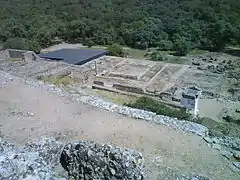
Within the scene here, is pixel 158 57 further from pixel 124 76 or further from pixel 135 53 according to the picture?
pixel 124 76

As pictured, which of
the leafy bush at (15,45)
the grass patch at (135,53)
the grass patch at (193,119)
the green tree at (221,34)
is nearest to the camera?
the grass patch at (193,119)

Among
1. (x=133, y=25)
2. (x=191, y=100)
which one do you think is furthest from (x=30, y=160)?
(x=133, y=25)

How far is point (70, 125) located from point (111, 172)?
3.62 meters

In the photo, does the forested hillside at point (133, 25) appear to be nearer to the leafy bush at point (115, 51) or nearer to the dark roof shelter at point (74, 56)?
the dark roof shelter at point (74, 56)

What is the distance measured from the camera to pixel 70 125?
10195mm

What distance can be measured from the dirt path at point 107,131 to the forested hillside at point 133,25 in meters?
15.9

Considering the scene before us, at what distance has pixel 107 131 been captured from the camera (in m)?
9.85

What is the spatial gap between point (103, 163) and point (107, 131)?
2917 mm

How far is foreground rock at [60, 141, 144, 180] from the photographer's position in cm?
693

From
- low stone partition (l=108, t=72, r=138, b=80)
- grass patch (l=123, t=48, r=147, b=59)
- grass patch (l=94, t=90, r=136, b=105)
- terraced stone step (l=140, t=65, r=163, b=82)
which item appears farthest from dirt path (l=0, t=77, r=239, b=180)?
grass patch (l=123, t=48, r=147, b=59)

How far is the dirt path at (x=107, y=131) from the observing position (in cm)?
836

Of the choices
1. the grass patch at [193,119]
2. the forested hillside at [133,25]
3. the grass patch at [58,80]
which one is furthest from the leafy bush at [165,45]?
the grass patch at [193,119]

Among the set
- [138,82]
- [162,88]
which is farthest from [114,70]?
[162,88]

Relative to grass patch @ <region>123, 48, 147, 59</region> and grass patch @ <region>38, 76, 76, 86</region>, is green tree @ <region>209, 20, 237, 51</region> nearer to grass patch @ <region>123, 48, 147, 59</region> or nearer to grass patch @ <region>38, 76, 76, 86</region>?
grass patch @ <region>123, 48, 147, 59</region>
